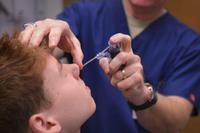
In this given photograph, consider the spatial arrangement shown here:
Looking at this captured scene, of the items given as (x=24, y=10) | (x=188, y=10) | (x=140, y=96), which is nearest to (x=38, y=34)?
(x=140, y=96)

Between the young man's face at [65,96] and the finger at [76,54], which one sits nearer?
the young man's face at [65,96]

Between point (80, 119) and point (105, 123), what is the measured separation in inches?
15.9

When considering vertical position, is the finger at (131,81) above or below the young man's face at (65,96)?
below

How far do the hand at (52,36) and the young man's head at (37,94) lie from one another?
0.04 m

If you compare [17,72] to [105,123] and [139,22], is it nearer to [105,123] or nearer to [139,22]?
[105,123]

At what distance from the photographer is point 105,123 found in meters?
1.28

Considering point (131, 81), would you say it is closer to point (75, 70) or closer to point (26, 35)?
point (75, 70)

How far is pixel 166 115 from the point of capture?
118 centimetres

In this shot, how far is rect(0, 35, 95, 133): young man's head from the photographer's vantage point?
0.81 m

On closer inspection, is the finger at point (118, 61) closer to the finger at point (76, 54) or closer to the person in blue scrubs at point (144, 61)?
the finger at point (76, 54)

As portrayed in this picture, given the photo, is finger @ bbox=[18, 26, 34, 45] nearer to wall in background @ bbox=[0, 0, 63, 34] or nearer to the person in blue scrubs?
the person in blue scrubs

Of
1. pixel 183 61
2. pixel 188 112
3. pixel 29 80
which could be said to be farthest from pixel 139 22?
pixel 29 80

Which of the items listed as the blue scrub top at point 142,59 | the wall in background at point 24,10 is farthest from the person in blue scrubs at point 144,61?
the wall in background at point 24,10

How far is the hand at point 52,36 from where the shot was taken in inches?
36.1
